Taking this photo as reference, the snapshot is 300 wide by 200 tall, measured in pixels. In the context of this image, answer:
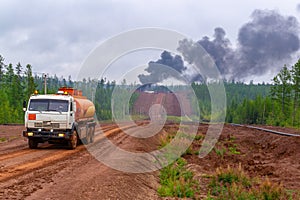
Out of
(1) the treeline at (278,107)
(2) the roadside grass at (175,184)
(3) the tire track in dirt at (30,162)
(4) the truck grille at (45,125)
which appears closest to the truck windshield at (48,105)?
(4) the truck grille at (45,125)

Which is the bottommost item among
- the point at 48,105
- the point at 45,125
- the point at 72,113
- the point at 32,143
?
the point at 32,143

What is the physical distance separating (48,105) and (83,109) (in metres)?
3.39

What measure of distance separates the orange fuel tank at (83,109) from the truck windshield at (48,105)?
4.40ft

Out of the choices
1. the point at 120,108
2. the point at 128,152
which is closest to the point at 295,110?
the point at 120,108

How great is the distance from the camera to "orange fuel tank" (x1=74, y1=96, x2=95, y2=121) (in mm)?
22066

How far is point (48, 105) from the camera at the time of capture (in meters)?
20.4

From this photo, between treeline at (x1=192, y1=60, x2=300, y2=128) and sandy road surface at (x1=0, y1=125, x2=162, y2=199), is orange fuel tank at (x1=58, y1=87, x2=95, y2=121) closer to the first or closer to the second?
sandy road surface at (x1=0, y1=125, x2=162, y2=199)

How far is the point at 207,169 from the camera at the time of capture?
18.7 meters

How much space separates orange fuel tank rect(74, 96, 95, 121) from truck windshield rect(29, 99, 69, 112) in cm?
134

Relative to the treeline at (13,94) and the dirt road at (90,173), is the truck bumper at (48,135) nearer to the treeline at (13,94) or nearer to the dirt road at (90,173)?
the dirt road at (90,173)

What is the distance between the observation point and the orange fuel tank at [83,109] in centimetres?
2207

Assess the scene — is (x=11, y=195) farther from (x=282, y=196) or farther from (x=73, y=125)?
(x=73, y=125)

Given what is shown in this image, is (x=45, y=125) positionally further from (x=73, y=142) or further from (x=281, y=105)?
(x=281, y=105)

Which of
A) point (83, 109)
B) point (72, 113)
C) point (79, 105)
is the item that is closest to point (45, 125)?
point (72, 113)
